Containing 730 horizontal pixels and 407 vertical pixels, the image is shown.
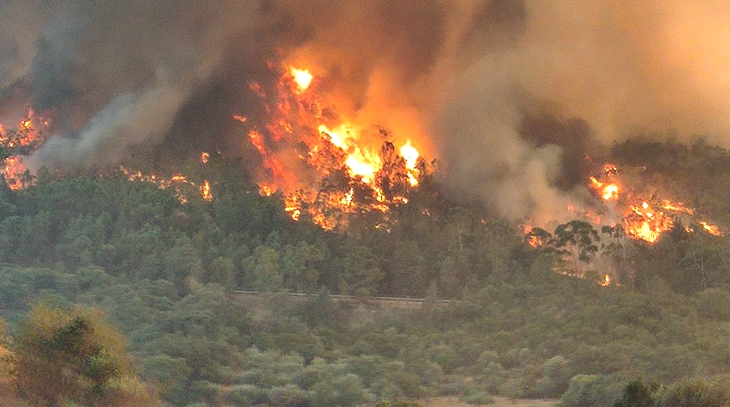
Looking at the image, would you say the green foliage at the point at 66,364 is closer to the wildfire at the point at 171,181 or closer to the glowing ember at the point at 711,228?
the wildfire at the point at 171,181

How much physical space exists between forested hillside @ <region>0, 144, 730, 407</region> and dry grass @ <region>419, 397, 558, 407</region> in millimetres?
304

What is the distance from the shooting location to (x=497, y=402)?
990 inches

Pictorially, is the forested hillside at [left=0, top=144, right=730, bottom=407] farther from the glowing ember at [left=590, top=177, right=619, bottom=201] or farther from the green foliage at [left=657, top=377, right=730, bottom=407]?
the glowing ember at [left=590, top=177, right=619, bottom=201]

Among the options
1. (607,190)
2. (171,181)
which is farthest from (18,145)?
(607,190)

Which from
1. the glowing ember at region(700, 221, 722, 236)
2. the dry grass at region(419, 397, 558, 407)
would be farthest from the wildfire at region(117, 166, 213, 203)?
the glowing ember at region(700, 221, 722, 236)

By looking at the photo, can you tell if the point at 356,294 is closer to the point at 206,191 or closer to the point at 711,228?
the point at 206,191

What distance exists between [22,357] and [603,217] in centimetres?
2234

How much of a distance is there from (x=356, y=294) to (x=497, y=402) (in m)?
7.28

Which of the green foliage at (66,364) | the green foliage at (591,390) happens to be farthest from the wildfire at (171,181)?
the green foliage at (591,390)

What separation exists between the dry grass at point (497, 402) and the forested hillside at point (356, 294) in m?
0.30

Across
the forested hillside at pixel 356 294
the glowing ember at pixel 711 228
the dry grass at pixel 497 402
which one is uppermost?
the glowing ember at pixel 711 228

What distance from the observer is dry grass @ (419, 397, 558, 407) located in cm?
2498

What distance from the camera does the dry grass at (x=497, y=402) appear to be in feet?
82.0

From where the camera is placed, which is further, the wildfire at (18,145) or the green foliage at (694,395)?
the wildfire at (18,145)
